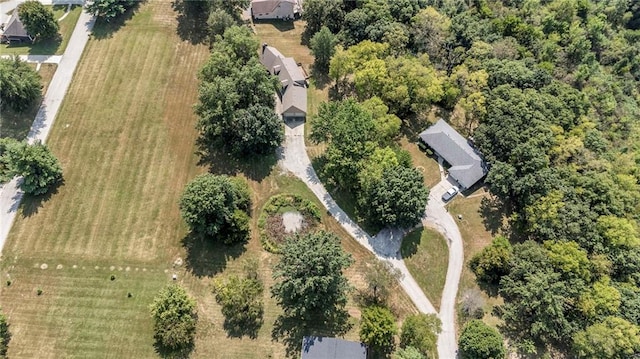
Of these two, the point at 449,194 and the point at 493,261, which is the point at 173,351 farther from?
the point at 449,194

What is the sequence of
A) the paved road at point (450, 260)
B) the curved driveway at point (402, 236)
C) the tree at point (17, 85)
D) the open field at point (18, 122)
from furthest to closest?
1. the open field at point (18, 122)
2. the tree at point (17, 85)
3. the curved driveway at point (402, 236)
4. the paved road at point (450, 260)

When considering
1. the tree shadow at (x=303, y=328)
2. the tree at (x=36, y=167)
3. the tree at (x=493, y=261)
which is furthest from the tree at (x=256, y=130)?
the tree at (x=493, y=261)

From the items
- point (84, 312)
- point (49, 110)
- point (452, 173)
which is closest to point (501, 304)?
point (452, 173)

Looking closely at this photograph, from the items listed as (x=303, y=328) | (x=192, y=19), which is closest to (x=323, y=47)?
(x=192, y=19)

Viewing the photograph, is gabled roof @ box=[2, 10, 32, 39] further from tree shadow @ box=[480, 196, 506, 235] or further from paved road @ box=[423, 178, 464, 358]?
tree shadow @ box=[480, 196, 506, 235]

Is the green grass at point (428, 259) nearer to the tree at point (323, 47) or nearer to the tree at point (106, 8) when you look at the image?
the tree at point (323, 47)

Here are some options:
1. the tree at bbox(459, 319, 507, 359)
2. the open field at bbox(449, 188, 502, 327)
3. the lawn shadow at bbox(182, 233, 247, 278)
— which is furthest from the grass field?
the open field at bbox(449, 188, 502, 327)
